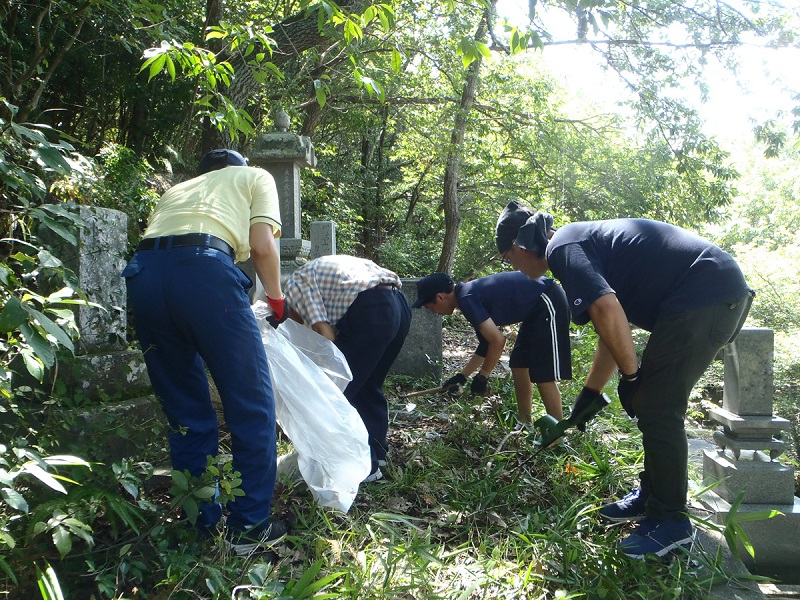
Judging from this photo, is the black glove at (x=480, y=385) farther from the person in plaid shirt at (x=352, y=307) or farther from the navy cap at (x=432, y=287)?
the person in plaid shirt at (x=352, y=307)

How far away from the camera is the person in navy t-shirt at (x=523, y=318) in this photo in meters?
4.27

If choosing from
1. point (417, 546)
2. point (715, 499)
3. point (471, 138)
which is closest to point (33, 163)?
point (417, 546)

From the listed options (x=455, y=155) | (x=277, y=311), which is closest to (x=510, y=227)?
(x=277, y=311)

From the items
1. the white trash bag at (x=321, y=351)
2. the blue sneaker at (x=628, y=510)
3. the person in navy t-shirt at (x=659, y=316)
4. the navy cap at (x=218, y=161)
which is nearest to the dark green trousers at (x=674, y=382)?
the person in navy t-shirt at (x=659, y=316)

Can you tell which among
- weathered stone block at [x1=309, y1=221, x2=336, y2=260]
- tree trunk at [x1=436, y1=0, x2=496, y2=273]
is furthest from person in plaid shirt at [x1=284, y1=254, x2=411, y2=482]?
tree trunk at [x1=436, y1=0, x2=496, y2=273]

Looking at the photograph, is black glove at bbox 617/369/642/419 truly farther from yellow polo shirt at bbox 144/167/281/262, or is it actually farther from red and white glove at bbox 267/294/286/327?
yellow polo shirt at bbox 144/167/281/262

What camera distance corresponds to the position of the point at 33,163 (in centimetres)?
335

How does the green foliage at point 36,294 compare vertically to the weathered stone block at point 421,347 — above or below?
above

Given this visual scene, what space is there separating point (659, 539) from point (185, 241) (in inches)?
95.3

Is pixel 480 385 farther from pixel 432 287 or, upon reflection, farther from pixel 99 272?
pixel 99 272

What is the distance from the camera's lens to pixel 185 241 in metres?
2.48

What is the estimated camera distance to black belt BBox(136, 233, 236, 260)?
2484 millimetres

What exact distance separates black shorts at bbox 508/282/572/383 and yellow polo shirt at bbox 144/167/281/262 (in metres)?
2.26

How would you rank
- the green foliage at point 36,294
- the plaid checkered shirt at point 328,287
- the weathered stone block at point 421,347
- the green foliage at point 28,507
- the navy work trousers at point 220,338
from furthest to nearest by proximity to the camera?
the weathered stone block at point 421,347
the plaid checkered shirt at point 328,287
the navy work trousers at point 220,338
the green foliage at point 28,507
the green foliage at point 36,294
